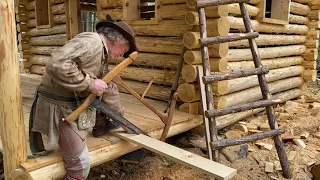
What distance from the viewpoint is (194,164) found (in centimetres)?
273

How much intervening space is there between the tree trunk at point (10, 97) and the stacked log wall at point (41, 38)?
5.53 m

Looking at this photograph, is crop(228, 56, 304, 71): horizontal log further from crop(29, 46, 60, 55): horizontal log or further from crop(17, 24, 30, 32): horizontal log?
crop(17, 24, 30, 32): horizontal log

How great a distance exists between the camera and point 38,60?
9.46 meters

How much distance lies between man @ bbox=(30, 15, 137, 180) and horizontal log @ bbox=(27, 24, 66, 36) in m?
5.54

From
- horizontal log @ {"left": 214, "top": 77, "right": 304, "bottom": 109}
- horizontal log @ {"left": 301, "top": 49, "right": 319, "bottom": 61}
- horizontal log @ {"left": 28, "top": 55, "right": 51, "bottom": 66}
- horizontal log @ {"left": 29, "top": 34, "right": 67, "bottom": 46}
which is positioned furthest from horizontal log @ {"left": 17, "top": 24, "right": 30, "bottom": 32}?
horizontal log @ {"left": 301, "top": 49, "right": 319, "bottom": 61}

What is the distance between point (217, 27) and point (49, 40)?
6035 millimetres

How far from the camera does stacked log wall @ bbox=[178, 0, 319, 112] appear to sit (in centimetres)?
438

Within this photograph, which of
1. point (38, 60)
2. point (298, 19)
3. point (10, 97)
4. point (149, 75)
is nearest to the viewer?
point (10, 97)

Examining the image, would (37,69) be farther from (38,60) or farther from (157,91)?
(157,91)

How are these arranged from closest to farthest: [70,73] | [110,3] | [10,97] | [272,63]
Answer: [70,73], [10,97], [110,3], [272,63]

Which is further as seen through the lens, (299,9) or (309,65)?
(309,65)

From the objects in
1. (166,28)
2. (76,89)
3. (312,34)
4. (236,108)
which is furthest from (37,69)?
(312,34)

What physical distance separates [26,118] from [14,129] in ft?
5.48

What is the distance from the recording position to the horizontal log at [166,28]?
182 inches
